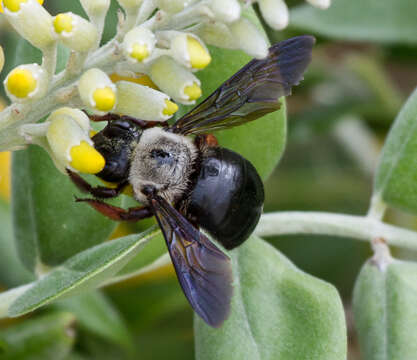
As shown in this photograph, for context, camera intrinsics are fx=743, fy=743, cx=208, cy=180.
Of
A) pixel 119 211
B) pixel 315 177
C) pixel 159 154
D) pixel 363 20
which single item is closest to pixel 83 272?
pixel 119 211

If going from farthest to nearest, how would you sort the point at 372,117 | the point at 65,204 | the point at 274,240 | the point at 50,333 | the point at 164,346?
the point at 372,117 → the point at 274,240 → the point at 164,346 → the point at 50,333 → the point at 65,204

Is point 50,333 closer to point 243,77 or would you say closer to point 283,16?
point 243,77

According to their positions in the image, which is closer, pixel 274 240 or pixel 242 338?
pixel 242 338

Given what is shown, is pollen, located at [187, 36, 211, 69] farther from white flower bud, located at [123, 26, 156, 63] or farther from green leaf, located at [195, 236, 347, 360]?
green leaf, located at [195, 236, 347, 360]

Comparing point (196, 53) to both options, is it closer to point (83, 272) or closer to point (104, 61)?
point (104, 61)

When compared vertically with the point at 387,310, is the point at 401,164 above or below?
above

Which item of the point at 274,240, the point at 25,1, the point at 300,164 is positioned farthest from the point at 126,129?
the point at 300,164

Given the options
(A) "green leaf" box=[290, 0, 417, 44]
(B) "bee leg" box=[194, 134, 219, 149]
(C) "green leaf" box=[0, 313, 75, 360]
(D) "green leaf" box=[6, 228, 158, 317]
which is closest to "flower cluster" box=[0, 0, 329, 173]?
(D) "green leaf" box=[6, 228, 158, 317]
